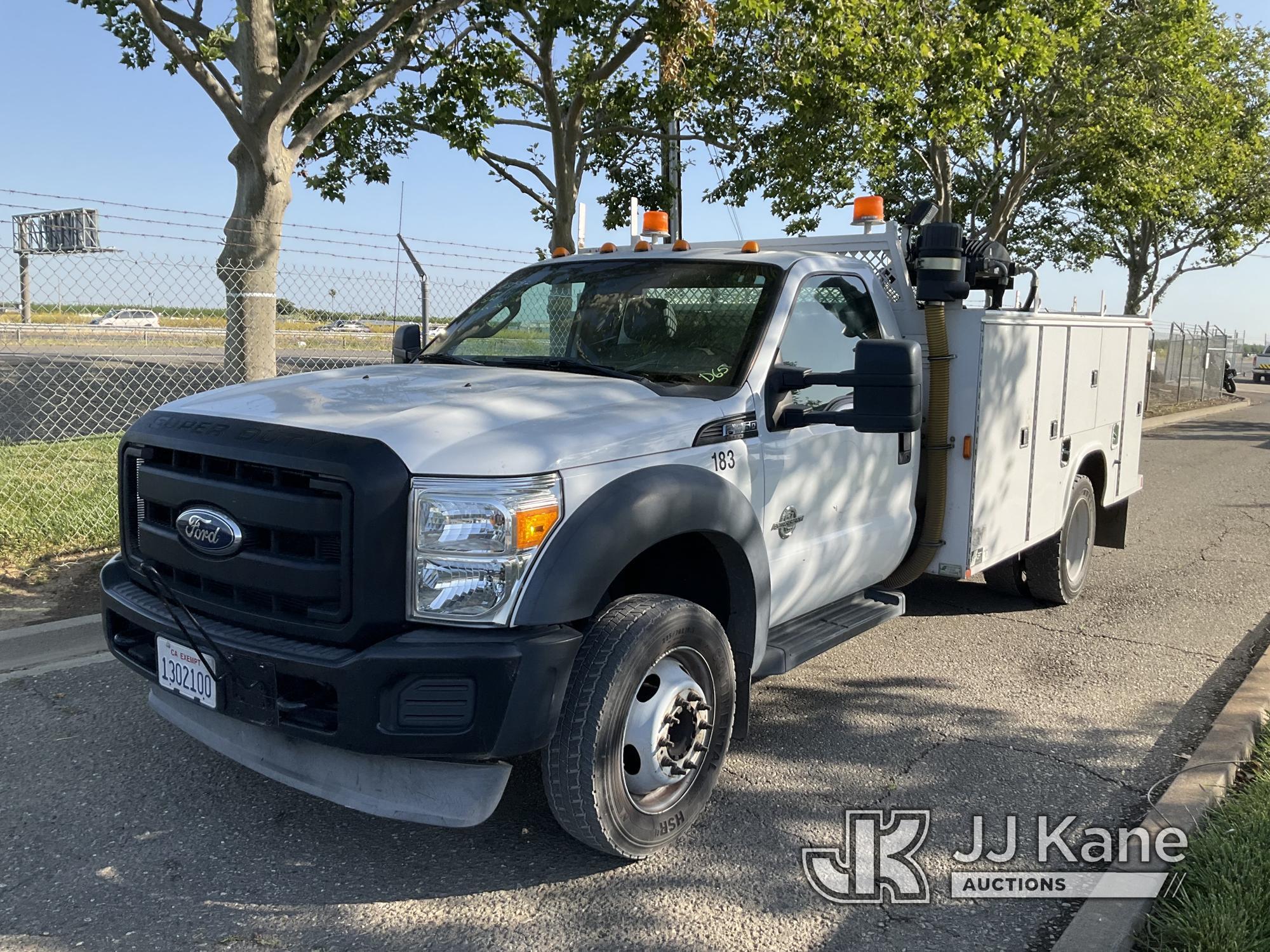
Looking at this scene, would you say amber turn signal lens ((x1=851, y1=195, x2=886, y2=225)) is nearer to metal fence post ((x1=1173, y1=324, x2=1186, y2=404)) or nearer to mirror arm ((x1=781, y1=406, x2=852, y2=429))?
mirror arm ((x1=781, y1=406, x2=852, y2=429))

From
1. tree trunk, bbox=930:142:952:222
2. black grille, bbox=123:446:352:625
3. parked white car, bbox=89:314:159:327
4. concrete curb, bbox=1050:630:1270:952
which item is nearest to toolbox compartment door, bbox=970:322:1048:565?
concrete curb, bbox=1050:630:1270:952

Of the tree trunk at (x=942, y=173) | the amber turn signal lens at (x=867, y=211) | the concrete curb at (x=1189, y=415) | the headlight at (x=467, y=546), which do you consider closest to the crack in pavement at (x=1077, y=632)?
the amber turn signal lens at (x=867, y=211)

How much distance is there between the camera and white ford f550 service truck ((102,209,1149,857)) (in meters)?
2.87

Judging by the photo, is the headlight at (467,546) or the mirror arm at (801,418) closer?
the headlight at (467,546)

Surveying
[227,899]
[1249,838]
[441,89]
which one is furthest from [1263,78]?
[227,899]

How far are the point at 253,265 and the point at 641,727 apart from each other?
22.5 ft

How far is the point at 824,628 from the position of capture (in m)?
4.27

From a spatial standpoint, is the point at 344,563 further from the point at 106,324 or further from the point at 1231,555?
the point at 106,324

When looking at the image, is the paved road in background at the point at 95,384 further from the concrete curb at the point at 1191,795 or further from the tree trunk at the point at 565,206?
the concrete curb at the point at 1191,795

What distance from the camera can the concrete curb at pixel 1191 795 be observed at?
2.89 m

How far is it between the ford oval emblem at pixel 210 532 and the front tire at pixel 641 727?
107 cm

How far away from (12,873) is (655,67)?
42.8 ft

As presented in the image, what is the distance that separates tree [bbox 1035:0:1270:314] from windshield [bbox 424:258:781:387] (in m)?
16.2

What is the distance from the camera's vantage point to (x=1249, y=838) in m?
3.24
